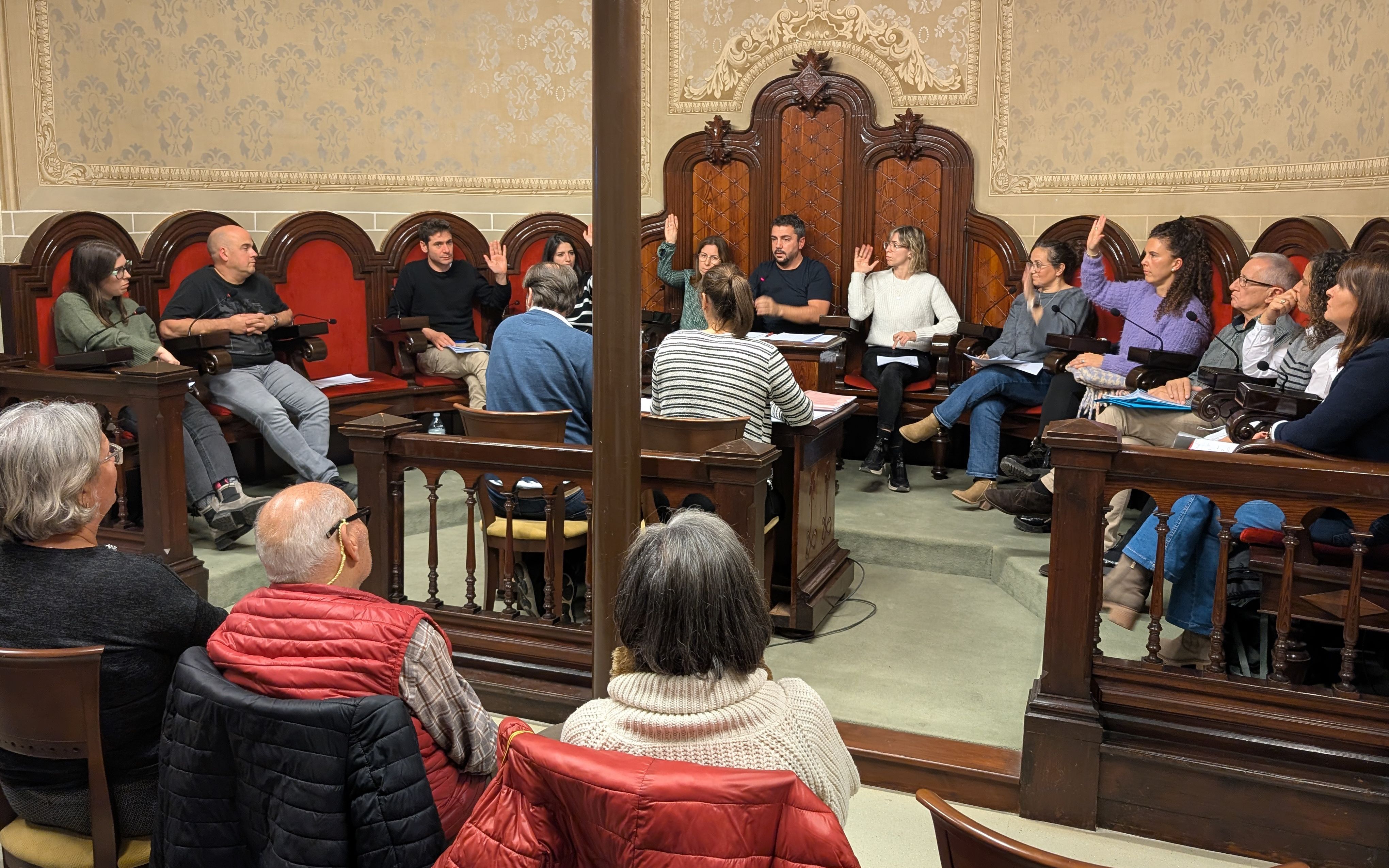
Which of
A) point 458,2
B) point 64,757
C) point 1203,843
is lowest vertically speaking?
point 1203,843

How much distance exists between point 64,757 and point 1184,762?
7.33 ft

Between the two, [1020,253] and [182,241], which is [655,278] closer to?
[1020,253]

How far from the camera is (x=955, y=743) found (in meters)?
2.95

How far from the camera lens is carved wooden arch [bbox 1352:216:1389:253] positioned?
4152 mm

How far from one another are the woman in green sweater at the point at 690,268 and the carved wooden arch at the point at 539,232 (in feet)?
1.46

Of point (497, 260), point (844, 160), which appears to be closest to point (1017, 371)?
point (844, 160)

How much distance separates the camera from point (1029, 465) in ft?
17.0

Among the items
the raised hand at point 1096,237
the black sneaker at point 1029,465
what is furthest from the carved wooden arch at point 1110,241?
the black sneaker at point 1029,465

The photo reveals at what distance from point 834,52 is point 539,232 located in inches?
75.4

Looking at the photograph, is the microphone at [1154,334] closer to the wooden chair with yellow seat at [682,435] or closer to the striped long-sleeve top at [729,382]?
the striped long-sleeve top at [729,382]

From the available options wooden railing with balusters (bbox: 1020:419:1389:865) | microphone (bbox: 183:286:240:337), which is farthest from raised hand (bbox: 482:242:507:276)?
wooden railing with balusters (bbox: 1020:419:1389:865)

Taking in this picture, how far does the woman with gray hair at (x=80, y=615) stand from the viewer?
196 cm

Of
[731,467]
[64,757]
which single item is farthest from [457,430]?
[64,757]

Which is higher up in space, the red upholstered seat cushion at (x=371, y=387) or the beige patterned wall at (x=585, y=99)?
the beige patterned wall at (x=585, y=99)
